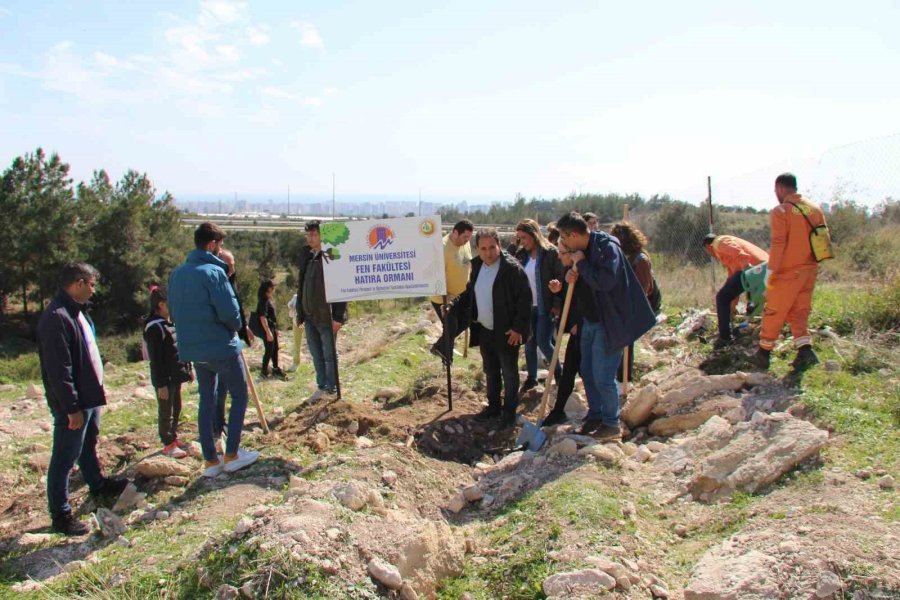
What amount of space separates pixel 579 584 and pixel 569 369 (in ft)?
8.79

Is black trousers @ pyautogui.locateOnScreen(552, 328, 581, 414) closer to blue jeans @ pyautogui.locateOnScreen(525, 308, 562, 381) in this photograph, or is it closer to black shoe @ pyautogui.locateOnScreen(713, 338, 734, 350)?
blue jeans @ pyautogui.locateOnScreen(525, 308, 562, 381)

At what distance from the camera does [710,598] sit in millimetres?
3258

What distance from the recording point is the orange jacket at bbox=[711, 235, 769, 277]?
739cm

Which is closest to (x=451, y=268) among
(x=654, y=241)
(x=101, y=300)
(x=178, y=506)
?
(x=178, y=506)

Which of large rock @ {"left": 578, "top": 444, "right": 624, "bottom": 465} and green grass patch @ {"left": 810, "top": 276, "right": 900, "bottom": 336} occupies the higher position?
green grass patch @ {"left": 810, "top": 276, "right": 900, "bottom": 336}

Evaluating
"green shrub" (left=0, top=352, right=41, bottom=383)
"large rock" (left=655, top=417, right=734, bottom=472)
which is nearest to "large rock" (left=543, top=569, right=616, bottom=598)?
"large rock" (left=655, top=417, right=734, bottom=472)

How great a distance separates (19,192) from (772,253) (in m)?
28.2

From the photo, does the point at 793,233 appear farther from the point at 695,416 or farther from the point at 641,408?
the point at 641,408

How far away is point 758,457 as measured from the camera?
176 inches

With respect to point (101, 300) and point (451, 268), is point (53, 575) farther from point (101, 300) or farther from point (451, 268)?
point (101, 300)

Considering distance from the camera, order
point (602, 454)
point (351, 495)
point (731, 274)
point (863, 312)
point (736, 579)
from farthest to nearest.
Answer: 1. point (731, 274)
2. point (863, 312)
3. point (602, 454)
4. point (351, 495)
5. point (736, 579)

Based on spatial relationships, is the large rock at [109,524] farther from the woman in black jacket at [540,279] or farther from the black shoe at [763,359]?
the black shoe at [763,359]

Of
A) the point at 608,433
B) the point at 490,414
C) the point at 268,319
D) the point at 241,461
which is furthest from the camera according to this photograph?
the point at 268,319

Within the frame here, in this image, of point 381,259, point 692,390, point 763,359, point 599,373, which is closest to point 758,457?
point 599,373
